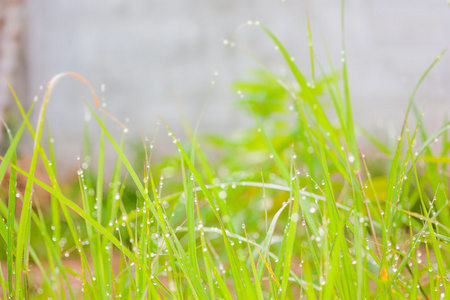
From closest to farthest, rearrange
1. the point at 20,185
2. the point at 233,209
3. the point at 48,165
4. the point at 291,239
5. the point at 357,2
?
the point at 291,239 → the point at 48,165 → the point at 233,209 → the point at 20,185 → the point at 357,2

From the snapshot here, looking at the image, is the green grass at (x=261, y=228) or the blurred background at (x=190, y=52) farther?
the blurred background at (x=190, y=52)

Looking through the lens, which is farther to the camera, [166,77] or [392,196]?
[166,77]

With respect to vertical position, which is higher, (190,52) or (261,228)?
(190,52)

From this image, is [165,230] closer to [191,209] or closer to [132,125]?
[191,209]

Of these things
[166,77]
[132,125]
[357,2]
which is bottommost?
[132,125]

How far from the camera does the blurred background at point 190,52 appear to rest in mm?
2881

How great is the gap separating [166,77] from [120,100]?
12.5 inches

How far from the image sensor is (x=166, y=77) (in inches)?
123

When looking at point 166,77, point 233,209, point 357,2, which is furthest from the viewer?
point 166,77

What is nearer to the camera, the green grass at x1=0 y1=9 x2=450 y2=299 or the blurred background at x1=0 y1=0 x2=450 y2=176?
the green grass at x1=0 y1=9 x2=450 y2=299

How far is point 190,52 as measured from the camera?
10.2 ft

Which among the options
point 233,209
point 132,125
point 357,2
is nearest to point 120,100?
point 132,125

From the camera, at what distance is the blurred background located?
288cm

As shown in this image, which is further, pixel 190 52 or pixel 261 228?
pixel 190 52
